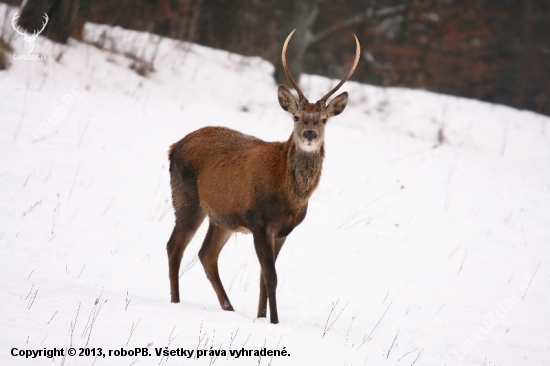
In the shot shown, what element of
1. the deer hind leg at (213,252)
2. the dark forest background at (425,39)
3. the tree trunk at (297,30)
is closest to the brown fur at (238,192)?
the deer hind leg at (213,252)

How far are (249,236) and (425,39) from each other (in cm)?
1793

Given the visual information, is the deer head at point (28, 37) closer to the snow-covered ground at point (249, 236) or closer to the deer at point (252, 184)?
the snow-covered ground at point (249, 236)

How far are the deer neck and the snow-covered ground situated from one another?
111 cm

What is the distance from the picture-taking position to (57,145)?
9.73 meters

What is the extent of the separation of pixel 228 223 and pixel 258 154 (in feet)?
2.20

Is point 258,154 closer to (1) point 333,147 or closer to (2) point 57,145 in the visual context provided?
(2) point 57,145

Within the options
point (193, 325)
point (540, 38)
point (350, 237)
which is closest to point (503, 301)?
point (350, 237)

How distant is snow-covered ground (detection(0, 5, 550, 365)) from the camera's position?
199 inches

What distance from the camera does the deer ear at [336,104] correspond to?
6.41 meters

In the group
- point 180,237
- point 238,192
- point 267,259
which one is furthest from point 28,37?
point 267,259

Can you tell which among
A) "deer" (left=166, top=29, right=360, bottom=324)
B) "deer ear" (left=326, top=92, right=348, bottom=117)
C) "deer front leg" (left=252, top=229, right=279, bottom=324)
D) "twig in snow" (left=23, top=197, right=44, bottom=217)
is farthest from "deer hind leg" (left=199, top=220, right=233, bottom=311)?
"twig in snow" (left=23, top=197, right=44, bottom=217)

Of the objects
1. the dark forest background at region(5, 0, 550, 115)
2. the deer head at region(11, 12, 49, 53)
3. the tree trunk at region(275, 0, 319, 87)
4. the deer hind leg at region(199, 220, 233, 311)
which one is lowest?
the deer hind leg at region(199, 220, 233, 311)

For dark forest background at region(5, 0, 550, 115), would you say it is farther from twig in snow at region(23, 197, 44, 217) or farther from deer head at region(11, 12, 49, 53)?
twig in snow at region(23, 197, 44, 217)

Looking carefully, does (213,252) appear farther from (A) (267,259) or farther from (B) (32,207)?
(B) (32,207)
